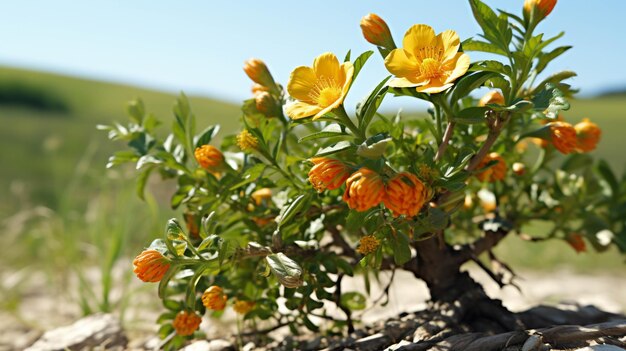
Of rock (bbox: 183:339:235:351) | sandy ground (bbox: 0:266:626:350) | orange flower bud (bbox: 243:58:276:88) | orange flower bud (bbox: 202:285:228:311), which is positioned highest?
orange flower bud (bbox: 243:58:276:88)

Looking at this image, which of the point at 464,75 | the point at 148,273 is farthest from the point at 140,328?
the point at 464,75

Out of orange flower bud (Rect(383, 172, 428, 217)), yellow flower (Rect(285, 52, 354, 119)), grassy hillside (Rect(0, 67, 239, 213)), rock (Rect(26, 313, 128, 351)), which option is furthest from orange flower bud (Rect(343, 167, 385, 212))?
grassy hillside (Rect(0, 67, 239, 213))

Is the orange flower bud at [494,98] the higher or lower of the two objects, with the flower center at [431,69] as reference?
lower

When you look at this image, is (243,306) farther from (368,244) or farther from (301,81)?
(301,81)

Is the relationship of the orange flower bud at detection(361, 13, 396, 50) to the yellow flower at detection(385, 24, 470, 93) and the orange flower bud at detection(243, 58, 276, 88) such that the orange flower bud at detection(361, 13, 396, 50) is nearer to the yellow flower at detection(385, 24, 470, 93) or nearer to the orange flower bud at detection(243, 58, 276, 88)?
the yellow flower at detection(385, 24, 470, 93)

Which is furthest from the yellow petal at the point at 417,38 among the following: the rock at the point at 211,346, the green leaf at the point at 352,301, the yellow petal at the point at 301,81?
the rock at the point at 211,346

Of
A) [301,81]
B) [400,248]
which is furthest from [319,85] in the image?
[400,248]

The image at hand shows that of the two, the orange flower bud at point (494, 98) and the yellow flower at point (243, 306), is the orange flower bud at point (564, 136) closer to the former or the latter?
the orange flower bud at point (494, 98)
